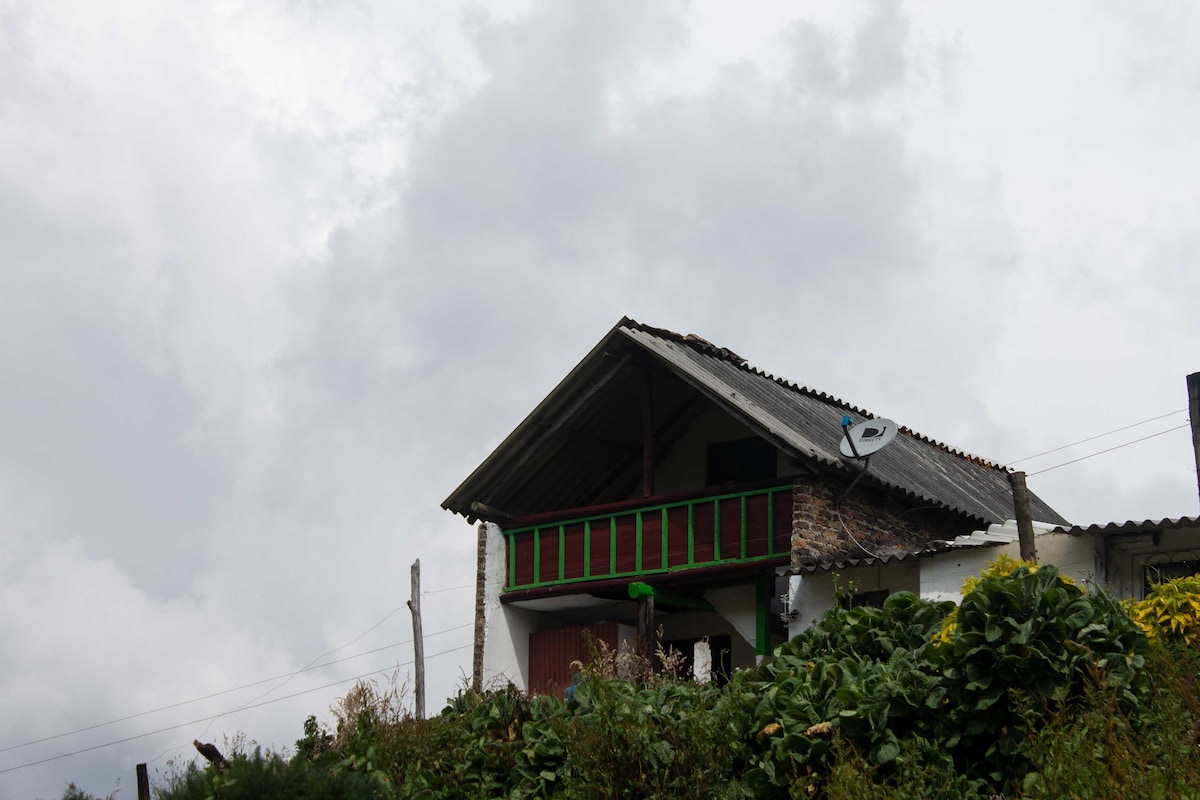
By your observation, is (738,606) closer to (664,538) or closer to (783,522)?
(664,538)

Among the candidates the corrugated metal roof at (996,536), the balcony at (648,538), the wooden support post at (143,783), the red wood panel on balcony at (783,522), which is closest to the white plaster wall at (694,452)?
the balcony at (648,538)

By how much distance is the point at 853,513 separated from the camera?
18.9 m

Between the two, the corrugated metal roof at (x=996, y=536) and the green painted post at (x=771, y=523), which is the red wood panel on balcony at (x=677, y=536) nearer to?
the green painted post at (x=771, y=523)

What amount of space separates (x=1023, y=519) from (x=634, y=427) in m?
6.92

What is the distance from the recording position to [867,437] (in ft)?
60.1

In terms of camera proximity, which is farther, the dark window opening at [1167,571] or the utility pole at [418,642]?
the utility pole at [418,642]

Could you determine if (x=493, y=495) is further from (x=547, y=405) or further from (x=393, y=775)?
(x=393, y=775)

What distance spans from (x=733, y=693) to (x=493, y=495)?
30.3 feet

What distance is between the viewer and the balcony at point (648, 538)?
1855 cm

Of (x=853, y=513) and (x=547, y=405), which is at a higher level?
(x=547, y=405)

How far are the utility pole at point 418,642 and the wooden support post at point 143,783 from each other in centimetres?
810

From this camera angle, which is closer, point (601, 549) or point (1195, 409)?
point (1195, 409)

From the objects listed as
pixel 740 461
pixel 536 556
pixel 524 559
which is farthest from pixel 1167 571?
pixel 524 559

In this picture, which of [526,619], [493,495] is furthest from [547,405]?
[526,619]
